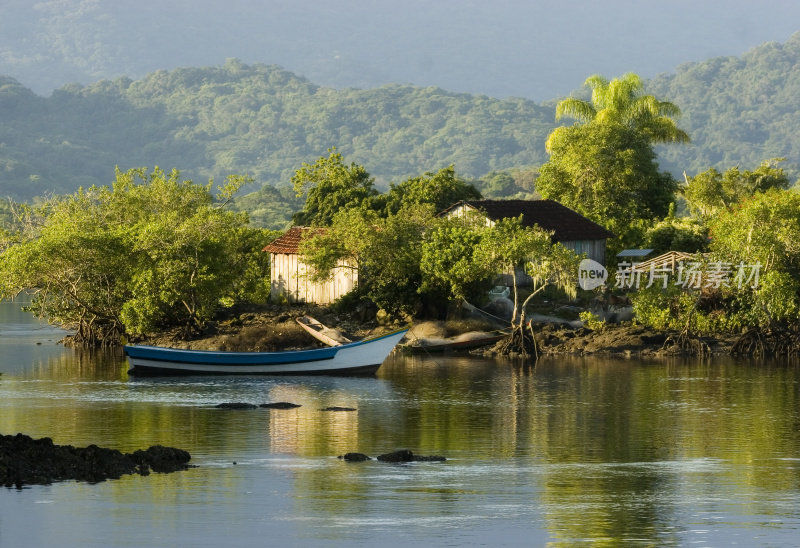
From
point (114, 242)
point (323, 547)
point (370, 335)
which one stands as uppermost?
point (114, 242)

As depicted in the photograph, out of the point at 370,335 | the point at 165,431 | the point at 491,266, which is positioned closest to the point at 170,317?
the point at 370,335

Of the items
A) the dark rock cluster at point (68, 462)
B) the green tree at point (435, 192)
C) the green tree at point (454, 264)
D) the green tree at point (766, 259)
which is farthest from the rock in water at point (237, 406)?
the green tree at point (435, 192)

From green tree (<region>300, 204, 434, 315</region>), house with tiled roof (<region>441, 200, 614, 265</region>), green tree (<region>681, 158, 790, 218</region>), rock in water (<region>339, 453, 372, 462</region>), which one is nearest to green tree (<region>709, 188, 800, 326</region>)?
house with tiled roof (<region>441, 200, 614, 265</region>)

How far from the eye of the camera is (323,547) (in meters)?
20.7

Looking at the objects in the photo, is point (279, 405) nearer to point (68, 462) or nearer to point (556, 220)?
point (68, 462)

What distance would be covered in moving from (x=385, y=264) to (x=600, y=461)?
30.4 m

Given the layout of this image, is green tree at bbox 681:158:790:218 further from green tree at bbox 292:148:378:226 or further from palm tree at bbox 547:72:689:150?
green tree at bbox 292:148:378:226

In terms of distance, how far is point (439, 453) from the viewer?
3023cm

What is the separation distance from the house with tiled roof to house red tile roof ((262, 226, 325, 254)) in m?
7.31

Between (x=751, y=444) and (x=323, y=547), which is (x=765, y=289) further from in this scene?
(x=323, y=547)

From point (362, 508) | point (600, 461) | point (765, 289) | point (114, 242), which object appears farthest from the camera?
point (114, 242)

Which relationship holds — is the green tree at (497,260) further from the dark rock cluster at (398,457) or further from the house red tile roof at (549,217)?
the dark rock cluster at (398,457)

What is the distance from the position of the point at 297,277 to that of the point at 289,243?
2.11 metres

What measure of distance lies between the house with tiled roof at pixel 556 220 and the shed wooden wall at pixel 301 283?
688 cm
